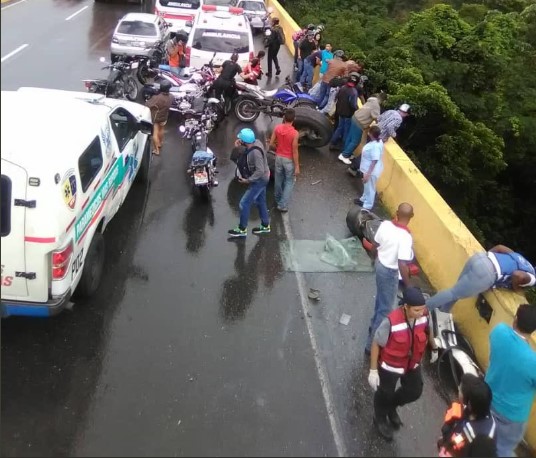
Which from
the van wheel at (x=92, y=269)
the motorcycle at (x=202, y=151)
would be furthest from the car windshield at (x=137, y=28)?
the van wheel at (x=92, y=269)

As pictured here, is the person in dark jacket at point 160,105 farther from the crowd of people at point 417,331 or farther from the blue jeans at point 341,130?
the blue jeans at point 341,130

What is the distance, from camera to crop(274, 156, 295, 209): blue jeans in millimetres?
8859

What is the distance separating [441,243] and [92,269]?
465cm

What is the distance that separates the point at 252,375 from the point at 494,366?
2.42 meters

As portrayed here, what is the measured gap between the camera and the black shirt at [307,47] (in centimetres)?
1575

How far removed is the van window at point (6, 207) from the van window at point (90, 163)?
0.95 metres

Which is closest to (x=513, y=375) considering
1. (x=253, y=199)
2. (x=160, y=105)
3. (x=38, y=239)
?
(x=38, y=239)

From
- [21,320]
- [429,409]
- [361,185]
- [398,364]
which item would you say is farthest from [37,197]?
[361,185]

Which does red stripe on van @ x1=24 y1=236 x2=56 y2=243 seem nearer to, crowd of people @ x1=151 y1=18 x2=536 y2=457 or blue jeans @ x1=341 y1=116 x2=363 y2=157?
crowd of people @ x1=151 y1=18 x2=536 y2=457

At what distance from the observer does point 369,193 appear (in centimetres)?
927

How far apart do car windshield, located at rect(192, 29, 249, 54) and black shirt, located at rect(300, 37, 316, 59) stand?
1852mm

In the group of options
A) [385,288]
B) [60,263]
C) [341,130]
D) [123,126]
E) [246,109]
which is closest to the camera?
[60,263]

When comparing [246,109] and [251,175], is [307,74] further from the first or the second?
[251,175]

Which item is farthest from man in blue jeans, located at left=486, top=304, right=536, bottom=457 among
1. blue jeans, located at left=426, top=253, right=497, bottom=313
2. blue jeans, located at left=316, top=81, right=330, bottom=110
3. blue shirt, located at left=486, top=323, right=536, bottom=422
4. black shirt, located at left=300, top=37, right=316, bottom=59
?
black shirt, located at left=300, top=37, right=316, bottom=59
